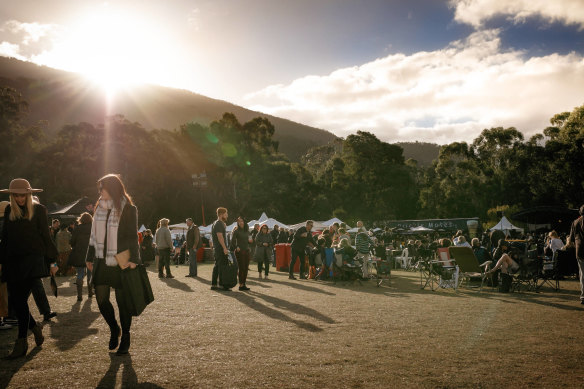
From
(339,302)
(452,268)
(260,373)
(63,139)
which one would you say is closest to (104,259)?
(260,373)

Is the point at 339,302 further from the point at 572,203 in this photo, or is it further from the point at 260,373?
the point at 572,203

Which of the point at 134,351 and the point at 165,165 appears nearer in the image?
the point at 134,351

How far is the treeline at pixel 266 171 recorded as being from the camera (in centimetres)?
5003

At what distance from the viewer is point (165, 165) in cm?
5806

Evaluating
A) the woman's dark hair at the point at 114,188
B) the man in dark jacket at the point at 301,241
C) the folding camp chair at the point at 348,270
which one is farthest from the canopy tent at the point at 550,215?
the woman's dark hair at the point at 114,188

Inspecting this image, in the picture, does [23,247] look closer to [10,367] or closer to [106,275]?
[106,275]

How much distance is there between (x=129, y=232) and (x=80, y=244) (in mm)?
6189

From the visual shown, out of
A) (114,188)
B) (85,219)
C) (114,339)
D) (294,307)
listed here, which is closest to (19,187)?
(114,188)

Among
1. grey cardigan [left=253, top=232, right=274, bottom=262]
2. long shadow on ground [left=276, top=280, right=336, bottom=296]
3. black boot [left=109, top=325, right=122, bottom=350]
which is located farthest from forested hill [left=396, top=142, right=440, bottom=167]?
black boot [left=109, top=325, right=122, bottom=350]

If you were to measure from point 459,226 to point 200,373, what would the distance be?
46074 mm

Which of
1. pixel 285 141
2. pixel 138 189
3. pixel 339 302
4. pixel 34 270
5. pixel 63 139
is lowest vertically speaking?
pixel 339 302

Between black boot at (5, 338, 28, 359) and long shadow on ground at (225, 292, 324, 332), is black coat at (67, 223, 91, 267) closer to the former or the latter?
long shadow on ground at (225, 292, 324, 332)

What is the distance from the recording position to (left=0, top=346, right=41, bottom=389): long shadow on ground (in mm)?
4012

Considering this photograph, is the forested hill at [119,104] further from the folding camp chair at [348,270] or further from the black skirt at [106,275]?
the black skirt at [106,275]
